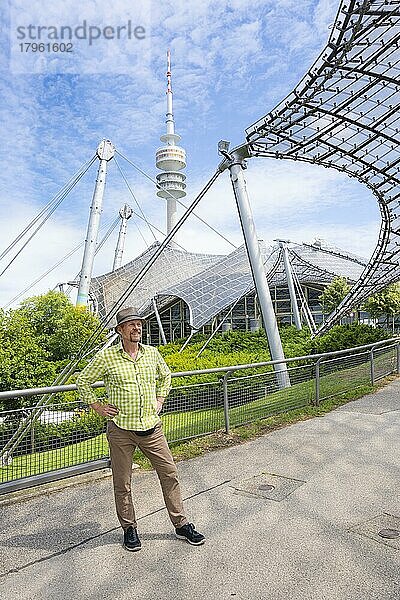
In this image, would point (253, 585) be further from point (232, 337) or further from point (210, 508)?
point (232, 337)

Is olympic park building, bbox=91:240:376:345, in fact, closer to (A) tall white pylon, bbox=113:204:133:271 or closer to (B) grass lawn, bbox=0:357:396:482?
(A) tall white pylon, bbox=113:204:133:271

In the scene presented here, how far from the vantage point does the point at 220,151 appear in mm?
19734

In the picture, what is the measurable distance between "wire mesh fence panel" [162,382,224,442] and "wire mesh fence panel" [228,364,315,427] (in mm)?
289

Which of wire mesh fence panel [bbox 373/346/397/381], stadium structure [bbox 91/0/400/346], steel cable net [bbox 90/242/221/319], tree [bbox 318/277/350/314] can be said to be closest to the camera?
wire mesh fence panel [bbox 373/346/397/381]

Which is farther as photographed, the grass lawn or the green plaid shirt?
the grass lawn

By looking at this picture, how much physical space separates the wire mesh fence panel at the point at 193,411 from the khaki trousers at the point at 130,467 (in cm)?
283

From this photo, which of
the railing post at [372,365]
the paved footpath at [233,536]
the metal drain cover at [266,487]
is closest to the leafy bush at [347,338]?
the railing post at [372,365]

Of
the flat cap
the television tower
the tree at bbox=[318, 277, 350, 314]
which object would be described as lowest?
the flat cap

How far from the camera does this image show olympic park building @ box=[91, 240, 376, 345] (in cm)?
4791

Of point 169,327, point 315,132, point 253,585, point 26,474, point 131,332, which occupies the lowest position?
point 253,585

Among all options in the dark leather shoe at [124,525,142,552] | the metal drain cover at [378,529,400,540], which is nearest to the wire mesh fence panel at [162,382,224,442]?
the dark leather shoe at [124,525,142,552]

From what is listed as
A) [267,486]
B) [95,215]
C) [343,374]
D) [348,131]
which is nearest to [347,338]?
[348,131]

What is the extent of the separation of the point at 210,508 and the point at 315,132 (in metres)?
16.8

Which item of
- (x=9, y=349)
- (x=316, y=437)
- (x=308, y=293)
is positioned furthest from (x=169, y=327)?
(x=316, y=437)
